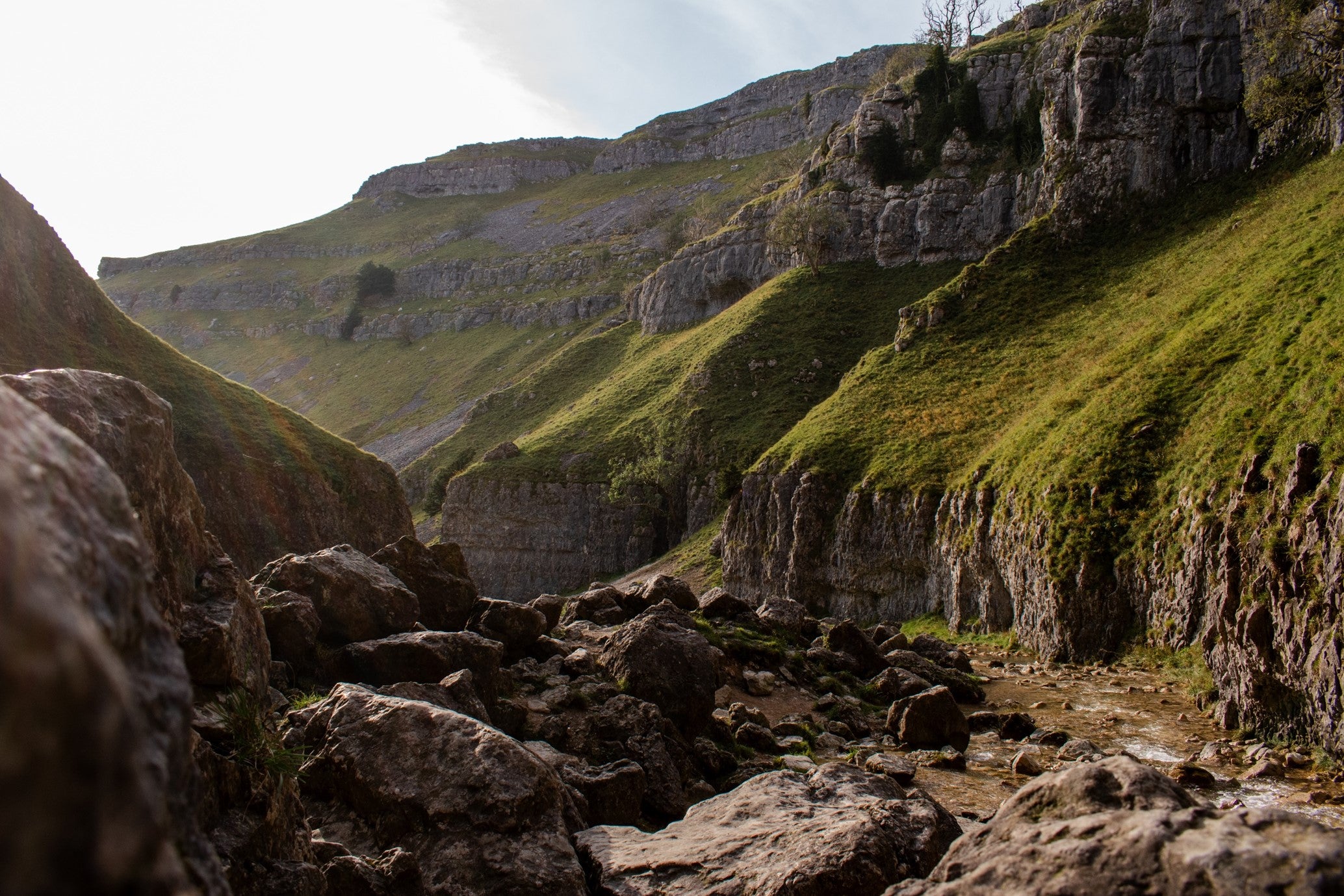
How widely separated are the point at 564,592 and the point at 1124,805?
76051 mm

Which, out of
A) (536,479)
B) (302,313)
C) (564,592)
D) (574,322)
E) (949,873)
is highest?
(302,313)

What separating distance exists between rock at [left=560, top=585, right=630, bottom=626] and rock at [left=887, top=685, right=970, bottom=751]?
432 inches

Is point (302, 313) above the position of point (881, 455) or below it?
above

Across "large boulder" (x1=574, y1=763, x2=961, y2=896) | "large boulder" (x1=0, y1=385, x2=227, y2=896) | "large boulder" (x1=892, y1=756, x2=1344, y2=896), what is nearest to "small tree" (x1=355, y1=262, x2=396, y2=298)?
"large boulder" (x1=574, y1=763, x2=961, y2=896)

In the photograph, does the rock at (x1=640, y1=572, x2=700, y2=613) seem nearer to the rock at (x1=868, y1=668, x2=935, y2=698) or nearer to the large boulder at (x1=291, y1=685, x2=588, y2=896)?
the rock at (x1=868, y1=668, x2=935, y2=698)

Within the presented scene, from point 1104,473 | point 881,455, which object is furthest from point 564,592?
point 1104,473

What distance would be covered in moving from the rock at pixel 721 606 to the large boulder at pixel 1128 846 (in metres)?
23.8

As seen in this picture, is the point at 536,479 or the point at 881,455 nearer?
the point at 881,455

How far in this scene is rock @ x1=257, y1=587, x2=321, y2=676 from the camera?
47.9ft

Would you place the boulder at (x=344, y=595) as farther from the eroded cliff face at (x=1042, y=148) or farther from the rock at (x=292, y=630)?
the eroded cliff face at (x=1042, y=148)

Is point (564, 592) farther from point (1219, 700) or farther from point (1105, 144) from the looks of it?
point (1219, 700)

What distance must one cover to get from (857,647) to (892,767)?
12366mm

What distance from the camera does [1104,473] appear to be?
31.2 meters

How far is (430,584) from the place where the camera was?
20.4 m
